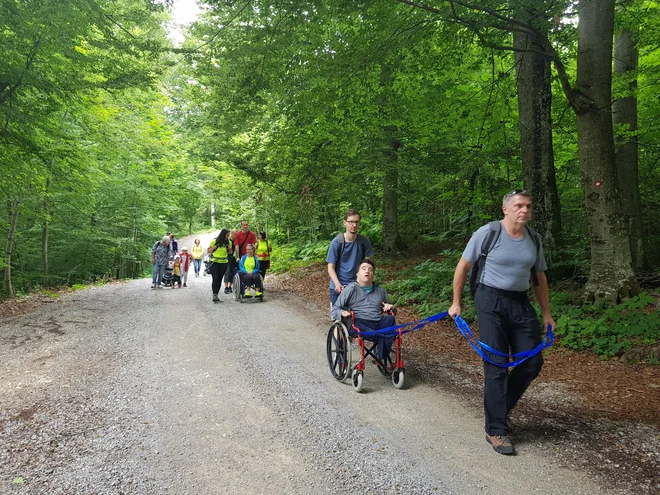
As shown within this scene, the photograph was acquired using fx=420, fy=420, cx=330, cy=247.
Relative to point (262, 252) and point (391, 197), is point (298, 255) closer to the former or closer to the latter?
point (391, 197)

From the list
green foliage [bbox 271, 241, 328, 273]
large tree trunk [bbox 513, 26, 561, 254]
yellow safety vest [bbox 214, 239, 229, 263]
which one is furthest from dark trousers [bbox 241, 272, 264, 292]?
large tree trunk [bbox 513, 26, 561, 254]

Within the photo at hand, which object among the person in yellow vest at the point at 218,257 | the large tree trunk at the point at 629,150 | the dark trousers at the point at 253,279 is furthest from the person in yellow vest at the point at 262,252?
the large tree trunk at the point at 629,150

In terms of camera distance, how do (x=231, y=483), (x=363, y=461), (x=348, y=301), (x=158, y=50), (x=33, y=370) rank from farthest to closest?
(x=158, y=50), (x=33, y=370), (x=348, y=301), (x=363, y=461), (x=231, y=483)

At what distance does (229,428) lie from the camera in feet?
12.4

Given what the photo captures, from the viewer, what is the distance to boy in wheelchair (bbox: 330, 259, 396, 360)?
15.6 ft

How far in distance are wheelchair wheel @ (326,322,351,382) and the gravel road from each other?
17 centimetres

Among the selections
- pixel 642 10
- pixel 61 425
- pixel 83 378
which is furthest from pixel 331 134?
pixel 61 425

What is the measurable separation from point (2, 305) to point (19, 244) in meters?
7.28

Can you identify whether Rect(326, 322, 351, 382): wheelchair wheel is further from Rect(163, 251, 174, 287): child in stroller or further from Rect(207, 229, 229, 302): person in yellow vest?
Rect(163, 251, 174, 287): child in stroller

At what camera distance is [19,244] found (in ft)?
55.9

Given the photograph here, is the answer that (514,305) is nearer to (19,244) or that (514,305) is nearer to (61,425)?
(61,425)

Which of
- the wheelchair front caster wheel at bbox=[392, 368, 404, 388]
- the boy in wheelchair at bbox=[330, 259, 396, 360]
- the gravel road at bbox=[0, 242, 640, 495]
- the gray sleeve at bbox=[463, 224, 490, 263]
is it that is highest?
the gray sleeve at bbox=[463, 224, 490, 263]

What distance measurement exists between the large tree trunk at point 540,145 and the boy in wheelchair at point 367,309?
4581 mm

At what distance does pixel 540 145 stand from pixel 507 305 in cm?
552
